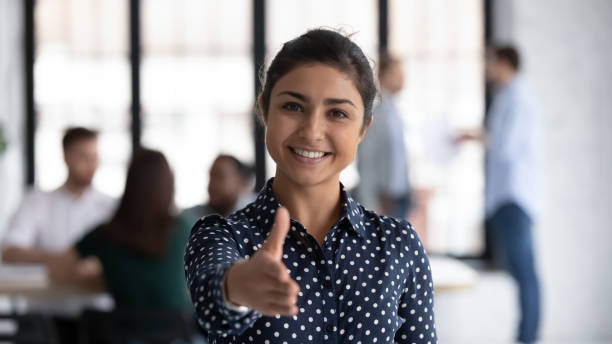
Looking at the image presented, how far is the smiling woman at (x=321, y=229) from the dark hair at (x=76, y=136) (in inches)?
117

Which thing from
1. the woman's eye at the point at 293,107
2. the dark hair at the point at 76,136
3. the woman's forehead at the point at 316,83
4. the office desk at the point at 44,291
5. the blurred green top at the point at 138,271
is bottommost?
the office desk at the point at 44,291

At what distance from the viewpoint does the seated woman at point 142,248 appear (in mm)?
3047

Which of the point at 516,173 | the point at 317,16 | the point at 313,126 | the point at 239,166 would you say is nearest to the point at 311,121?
the point at 313,126

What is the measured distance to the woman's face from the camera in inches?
35.9

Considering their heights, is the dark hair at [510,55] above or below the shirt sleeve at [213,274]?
above

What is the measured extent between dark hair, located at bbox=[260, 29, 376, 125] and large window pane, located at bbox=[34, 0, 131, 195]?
15.9 ft

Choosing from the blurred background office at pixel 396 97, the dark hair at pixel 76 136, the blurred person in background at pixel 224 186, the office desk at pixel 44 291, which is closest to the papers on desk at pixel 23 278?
the office desk at pixel 44 291

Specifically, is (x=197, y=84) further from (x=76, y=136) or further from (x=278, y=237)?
(x=278, y=237)

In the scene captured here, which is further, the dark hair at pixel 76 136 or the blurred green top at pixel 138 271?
the dark hair at pixel 76 136

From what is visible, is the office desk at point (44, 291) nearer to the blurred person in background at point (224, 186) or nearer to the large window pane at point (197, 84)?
the blurred person in background at point (224, 186)

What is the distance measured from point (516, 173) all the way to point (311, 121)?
13.5 feet

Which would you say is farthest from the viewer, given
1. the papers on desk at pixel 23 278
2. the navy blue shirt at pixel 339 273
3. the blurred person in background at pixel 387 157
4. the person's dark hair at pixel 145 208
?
the blurred person in background at pixel 387 157

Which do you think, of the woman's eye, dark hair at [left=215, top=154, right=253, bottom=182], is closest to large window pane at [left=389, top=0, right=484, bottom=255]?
dark hair at [left=215, top=154, right=253, bottom=182]

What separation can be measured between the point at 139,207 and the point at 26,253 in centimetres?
74
